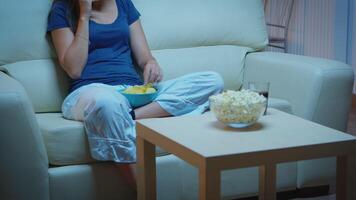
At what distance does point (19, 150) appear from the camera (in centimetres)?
210

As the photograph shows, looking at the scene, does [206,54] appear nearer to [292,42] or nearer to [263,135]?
[263,135]

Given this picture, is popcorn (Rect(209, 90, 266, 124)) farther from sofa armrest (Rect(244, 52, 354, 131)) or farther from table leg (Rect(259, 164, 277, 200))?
sofa armrest (Rect(244, 52, 354, 131))

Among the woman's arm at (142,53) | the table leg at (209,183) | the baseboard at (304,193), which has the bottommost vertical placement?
the baseboard at (304,193)

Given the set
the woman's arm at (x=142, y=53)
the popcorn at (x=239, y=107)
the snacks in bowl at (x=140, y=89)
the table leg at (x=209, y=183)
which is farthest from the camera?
the woman's arm at (x=142, y=53)

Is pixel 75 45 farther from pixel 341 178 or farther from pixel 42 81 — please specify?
pixel 341 178

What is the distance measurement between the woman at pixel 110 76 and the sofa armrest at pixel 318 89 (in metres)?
0.30

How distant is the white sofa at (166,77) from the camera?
213cm

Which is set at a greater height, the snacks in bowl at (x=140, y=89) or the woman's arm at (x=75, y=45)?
the woman's arm at (x=75, y=45)

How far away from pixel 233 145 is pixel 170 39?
1226mm

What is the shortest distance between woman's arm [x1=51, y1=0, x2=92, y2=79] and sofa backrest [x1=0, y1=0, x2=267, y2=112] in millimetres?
112

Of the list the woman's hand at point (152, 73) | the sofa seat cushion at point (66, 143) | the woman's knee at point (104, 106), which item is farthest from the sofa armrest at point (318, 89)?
the sofa seat cushion at point (66, 143)

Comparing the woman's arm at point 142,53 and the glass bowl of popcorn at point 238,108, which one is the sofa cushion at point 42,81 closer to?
the woman's arm at point 142,53

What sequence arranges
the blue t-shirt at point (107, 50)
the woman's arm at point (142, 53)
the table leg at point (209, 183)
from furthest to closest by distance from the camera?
1. the woman's arm at point (142, 53)
2. the blue t-shirt at point (107, 50)
3. the table leg at point (209, 183)

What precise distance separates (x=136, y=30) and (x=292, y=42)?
2586 mm
